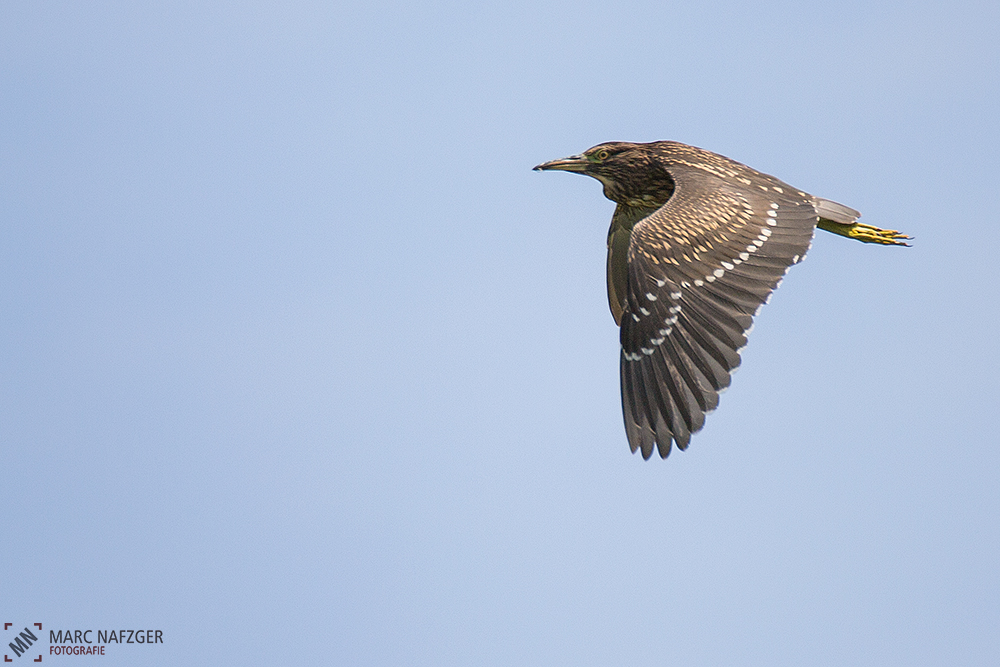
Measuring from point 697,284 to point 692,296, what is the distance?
0.36 ft

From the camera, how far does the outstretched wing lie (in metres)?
9.95

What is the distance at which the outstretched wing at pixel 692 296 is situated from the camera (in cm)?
995

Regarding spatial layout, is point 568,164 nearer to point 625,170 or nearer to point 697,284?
point 625,170

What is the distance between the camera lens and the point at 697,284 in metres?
10.3

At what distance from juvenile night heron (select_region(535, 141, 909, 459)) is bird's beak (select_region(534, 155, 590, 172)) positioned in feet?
3.81

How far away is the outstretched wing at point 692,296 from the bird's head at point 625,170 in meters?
1.21

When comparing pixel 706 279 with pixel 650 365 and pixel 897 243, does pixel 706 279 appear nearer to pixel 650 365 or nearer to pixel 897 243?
pixel 650 365

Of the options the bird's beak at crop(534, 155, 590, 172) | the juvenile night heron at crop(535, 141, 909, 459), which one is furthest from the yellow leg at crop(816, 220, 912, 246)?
the bird's beak at crop(534, 155, 590, 172)

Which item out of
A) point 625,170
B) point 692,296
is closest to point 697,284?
point 692,296

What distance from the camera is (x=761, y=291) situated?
10.1m

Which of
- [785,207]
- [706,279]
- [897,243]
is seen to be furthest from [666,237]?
[897,243]

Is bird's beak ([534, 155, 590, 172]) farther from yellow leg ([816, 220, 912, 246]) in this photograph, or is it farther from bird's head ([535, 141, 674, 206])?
yellow leg ([816, 220, 912, 246])

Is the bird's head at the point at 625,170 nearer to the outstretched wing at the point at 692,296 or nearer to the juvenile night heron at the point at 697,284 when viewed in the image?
the juvenile night heron at the point at 697,284

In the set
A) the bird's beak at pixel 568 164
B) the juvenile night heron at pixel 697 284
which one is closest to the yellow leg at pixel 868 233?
the juvenile night heron at pixel 697 284
